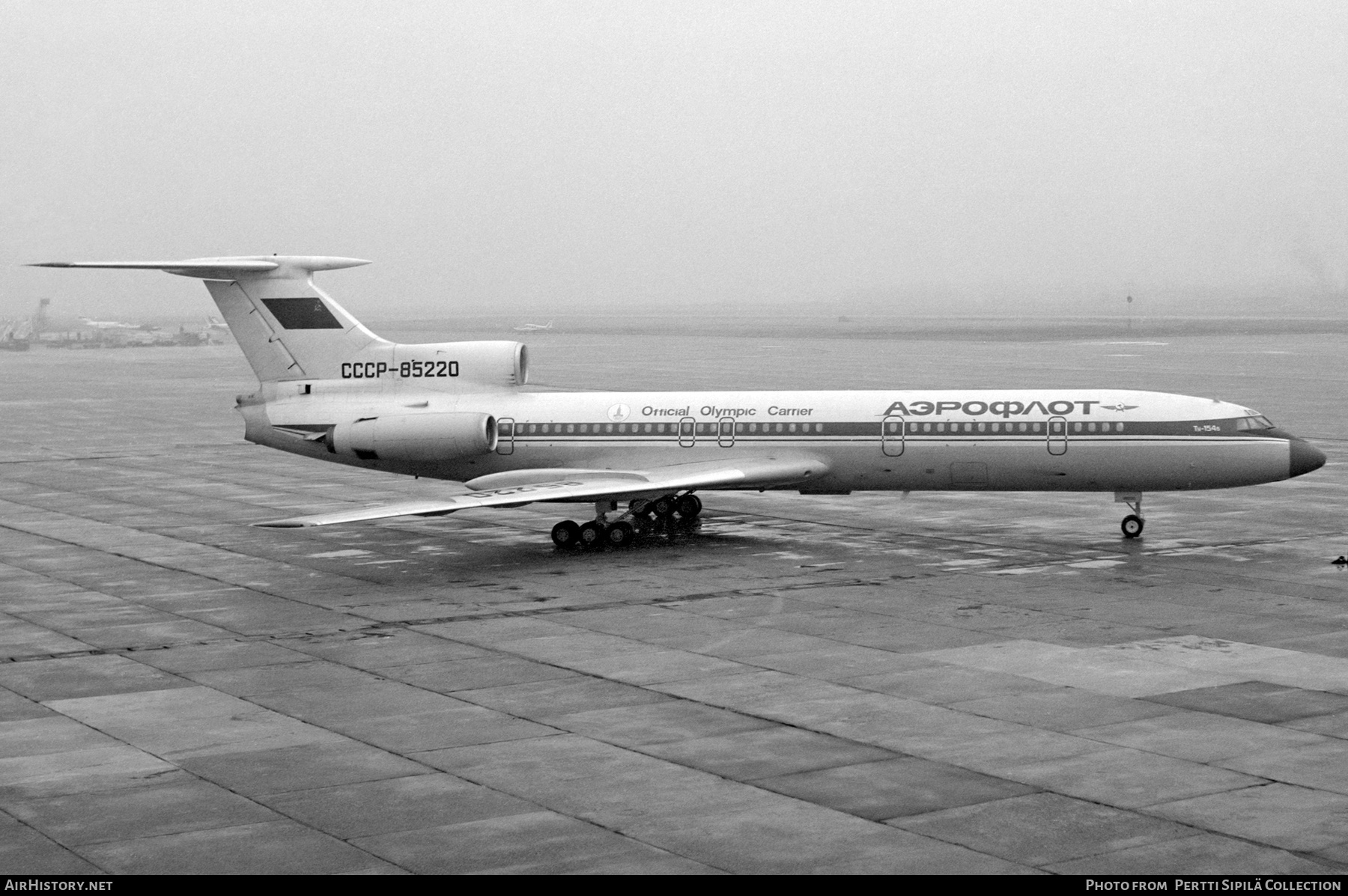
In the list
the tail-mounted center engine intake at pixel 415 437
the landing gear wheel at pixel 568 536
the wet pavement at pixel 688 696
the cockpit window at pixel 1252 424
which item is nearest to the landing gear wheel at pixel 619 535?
the landing gear wheel at pixel 568 536

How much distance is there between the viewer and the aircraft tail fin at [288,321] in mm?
33281

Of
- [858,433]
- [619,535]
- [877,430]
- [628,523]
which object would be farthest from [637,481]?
[877,430]

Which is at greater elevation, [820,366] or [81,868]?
[820,366]

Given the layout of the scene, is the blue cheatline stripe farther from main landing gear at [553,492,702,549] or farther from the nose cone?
main landing gear at [553,492,702,549]

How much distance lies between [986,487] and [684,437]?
6000 mm

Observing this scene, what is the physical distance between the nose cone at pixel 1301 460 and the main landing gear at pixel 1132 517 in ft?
9.16

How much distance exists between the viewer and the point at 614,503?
100ft

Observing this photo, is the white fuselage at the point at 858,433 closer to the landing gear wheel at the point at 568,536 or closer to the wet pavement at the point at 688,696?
the wet pavement at the point at 688,696

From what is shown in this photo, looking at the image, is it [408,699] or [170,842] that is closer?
[170,842]

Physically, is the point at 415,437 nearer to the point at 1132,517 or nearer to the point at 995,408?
the point at 995,408

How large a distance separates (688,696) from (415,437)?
562 inches

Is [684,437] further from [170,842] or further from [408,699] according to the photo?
[170,842]

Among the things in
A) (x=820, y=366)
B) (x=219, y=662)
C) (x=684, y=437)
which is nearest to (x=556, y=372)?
Result: (x=820, y=366)

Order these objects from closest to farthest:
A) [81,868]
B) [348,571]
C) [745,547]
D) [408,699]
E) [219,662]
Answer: [81,868], [408,699], [219,662], [348,571], [745,547]
